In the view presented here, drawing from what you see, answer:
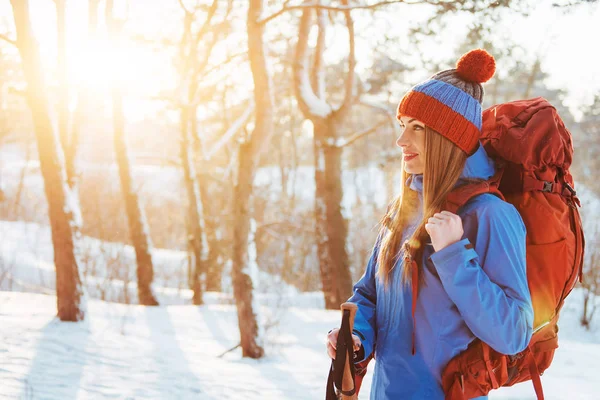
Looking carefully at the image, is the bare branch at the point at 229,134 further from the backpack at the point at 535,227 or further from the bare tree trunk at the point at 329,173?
the backpack at the point at 535,227

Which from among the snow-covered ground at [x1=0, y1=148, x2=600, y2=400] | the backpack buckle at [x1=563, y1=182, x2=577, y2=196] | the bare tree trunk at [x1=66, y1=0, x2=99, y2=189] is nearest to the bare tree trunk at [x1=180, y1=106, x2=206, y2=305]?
the snow-covered ground at [x1=0, y1=148, x2=600, y2=400]

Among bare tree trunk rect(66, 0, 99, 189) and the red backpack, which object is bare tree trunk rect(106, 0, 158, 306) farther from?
the red backpack

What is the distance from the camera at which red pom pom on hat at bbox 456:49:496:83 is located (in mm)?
1561

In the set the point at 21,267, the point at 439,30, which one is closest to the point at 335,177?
the point at 439,30

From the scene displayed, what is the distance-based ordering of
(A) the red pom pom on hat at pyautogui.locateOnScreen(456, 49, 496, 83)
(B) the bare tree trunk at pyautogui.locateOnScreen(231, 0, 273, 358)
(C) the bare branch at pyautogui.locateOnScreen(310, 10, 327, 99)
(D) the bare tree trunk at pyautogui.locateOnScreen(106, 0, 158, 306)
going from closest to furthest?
1. (A) the red pom pom on hat at pyautogui.locateOnScreen(456, 49, 496, 83)
2. (B) the bare tree trunk at pyautogui.locateOnScreen(231, 0, 273, 358)
3. (C) the bare branch at pyautogui.locateOnScreen(310, 10, 327, 99)
4. (D) the bare tree trunk at pyautogui.locateOnScreen(106, 0, 158, 306)

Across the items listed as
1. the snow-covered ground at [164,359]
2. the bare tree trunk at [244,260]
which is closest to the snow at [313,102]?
the bare tree trunk at [244,260]

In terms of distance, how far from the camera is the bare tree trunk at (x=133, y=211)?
9.28m

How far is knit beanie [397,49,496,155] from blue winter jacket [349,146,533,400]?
0.08 meters

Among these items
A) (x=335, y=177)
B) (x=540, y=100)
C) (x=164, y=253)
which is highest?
(x=540, y=100)

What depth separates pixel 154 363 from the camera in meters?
5.17

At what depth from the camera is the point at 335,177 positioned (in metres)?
8.80

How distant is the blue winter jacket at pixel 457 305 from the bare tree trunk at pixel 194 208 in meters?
9.79

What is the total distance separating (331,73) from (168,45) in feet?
21.9

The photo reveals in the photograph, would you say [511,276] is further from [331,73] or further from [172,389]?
[331,73]
